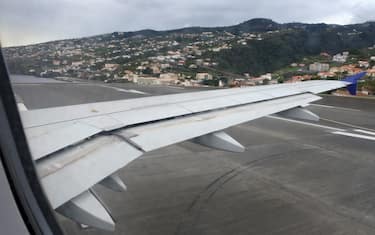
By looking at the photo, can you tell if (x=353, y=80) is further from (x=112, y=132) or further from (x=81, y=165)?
(x=81, y=165)

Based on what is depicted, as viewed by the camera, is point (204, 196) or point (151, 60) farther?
point (204, 196)

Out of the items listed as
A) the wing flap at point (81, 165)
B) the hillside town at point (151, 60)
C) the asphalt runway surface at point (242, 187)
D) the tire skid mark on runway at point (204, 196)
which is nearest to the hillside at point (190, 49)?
the hillside town at point (151, 60)

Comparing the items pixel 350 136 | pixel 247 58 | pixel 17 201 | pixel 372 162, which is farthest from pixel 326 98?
pixel 17 201

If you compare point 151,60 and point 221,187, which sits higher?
point 151,60

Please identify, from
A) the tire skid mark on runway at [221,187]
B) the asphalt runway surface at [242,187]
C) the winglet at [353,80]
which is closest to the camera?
the asphalt runway surface at [242,187]

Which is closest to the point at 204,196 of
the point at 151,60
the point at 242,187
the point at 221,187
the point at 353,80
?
the point at 221,187

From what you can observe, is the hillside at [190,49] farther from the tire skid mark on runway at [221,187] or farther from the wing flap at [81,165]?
the tire skid mark on runway at [221,187]

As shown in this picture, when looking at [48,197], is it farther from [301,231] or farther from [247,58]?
[247,58]

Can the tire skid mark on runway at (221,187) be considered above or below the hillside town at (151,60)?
below
